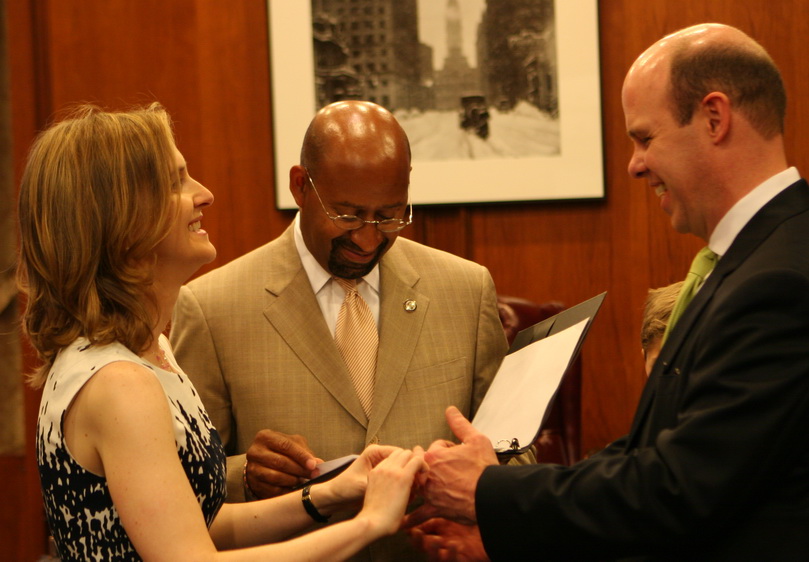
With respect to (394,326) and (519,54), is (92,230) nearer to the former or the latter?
(394,326)

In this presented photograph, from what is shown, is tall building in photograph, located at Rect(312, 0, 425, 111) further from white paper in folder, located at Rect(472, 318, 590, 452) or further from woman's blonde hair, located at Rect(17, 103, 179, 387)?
woman's blonde hair, located at Rect(17, 103, 179, 387)

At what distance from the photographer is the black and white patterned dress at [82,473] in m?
1.60

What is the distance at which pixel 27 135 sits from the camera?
391cm

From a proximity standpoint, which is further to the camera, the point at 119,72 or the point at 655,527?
the point at 119,72

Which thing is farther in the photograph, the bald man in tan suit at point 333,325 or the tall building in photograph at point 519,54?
the tall building in photograph at point 519,54

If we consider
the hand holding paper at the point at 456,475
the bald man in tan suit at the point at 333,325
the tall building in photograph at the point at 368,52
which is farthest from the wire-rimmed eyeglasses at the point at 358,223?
the tall building in photograph at the point at 368,52

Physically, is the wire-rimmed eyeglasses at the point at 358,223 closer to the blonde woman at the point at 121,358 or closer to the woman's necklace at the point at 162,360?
the blonde woman at the point at 121,358

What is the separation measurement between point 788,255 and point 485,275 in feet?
3.44

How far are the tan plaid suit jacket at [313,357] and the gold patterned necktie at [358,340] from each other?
34mm

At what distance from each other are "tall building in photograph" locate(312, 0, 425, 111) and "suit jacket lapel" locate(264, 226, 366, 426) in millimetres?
1388

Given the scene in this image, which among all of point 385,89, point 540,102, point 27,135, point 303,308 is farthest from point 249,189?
point 303,308

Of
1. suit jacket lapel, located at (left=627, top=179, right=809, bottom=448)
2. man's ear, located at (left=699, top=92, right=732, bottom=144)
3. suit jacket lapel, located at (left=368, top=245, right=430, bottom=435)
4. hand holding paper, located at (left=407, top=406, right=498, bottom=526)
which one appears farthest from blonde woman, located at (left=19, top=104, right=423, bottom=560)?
man's ear, located at (left=699, top=92, right=732, bottom=144)

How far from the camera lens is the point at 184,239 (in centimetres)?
184

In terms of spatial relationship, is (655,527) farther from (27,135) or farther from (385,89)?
(27,135)
